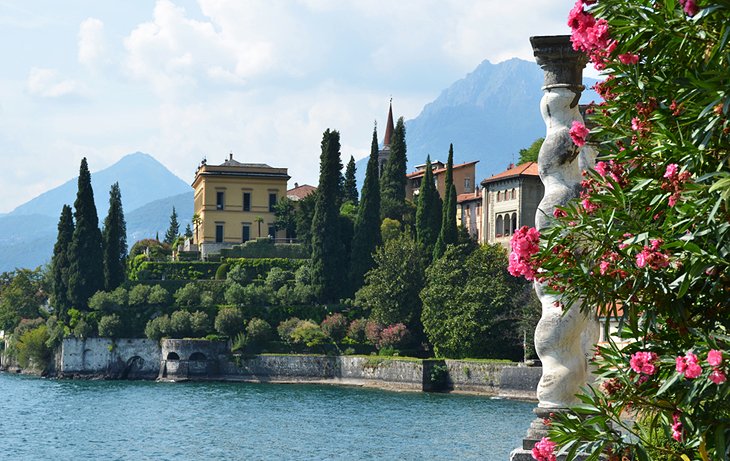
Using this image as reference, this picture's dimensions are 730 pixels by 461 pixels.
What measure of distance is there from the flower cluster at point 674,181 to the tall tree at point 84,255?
208 feet

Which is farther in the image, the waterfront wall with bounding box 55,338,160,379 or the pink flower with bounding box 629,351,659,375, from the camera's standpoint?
the waterfront wall with bounding box 55,338,160,379

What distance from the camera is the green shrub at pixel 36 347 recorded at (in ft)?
236

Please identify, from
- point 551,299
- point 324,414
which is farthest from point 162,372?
point 551,299

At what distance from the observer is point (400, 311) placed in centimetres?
6231

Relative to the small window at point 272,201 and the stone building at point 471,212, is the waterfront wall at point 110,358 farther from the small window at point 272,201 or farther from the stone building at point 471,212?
the stone building at point 471,212

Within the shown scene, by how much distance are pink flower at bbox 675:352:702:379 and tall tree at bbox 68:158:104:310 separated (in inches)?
2512

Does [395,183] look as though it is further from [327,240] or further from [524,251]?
[524,251]

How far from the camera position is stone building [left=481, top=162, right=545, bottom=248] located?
236 feet

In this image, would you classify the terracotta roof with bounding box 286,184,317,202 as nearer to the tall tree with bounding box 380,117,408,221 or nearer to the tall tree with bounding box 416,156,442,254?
the tall tree with bounding box 380,117,408,221

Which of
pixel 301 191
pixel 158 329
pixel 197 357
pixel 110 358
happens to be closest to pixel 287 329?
pixel 197 357

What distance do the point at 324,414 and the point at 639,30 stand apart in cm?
4201

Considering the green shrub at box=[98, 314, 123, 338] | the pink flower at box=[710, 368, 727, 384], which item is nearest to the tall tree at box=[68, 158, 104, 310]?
the green shrub at box=[98, 314, 123, 338]

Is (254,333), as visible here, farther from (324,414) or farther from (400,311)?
(324,414)

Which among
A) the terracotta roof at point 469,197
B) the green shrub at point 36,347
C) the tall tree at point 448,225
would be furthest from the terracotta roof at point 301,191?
the tall tree at point 448,225
